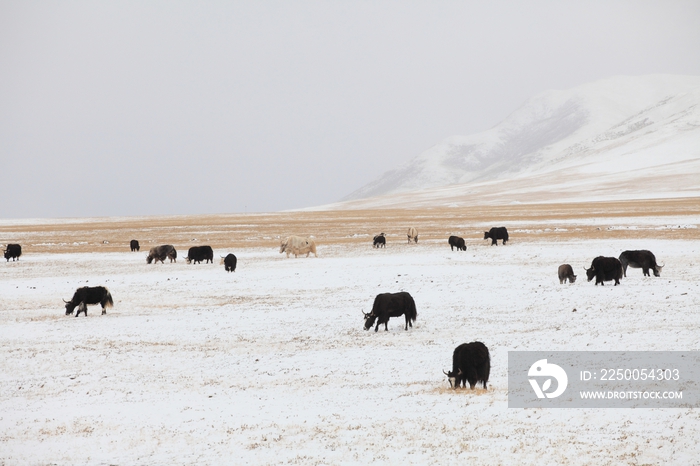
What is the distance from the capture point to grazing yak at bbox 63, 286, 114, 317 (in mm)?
18359

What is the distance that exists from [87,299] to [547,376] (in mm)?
13708

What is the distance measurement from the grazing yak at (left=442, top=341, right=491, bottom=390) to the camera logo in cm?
86

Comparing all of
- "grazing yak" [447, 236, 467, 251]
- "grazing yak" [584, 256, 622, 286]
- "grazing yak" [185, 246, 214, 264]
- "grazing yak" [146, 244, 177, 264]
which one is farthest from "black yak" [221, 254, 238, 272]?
"grazing yak" [584, 256, 622, 286]

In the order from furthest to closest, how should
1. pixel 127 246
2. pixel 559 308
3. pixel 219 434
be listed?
pixel 127 246 < pixel 559 308 < pixel 219 434

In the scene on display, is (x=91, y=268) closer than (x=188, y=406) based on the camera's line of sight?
A: No

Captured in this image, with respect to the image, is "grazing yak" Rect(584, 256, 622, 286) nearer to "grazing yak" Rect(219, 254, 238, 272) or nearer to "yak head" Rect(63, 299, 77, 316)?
"grazing yak" Rect(219, 254, 238, 272)

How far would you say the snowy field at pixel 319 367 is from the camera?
8.20 metres

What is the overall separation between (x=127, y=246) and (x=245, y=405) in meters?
37.2

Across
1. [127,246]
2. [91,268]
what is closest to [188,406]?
[91,268]

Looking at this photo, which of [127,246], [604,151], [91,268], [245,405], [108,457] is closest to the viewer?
[108,457]

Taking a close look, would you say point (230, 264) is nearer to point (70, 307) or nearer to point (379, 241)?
point (70, 307)

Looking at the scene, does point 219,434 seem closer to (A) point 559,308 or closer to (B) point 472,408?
(B) point 472,408

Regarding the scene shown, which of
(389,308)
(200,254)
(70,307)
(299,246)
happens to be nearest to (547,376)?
(389,308)

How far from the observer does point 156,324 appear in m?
16.9
